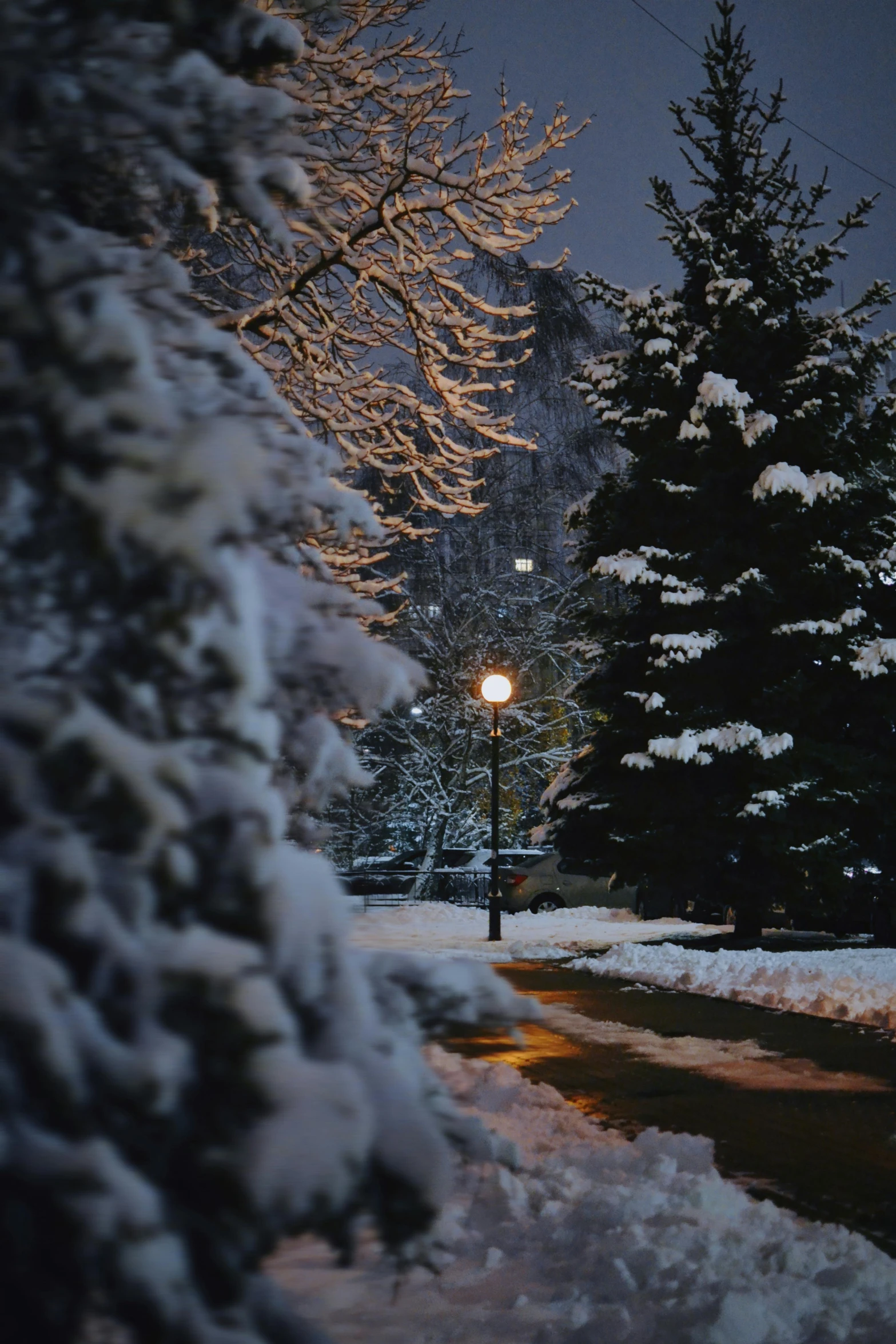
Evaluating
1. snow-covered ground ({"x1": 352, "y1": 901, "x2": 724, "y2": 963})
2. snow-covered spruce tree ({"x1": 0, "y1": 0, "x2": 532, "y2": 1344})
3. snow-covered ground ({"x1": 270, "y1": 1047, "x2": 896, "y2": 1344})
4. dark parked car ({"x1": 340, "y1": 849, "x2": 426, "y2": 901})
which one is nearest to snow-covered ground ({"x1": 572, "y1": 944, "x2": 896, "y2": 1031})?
snow-covered ground ({"x1": 352, "y1": 901, "x2": 724, "y2": 963})

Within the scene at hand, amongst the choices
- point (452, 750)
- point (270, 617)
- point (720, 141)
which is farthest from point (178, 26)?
point (452, 750)

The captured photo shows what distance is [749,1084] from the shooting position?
23.9 feet

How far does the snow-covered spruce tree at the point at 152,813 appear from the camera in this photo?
5.60ft

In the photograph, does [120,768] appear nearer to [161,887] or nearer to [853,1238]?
[161,887]

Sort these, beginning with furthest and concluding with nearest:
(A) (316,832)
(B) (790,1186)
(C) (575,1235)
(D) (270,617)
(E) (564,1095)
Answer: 1. (E) (564,1095)
2. (B) (790,1186)
3. (C) (575,1235)
4. (A) (316,832)
5. (D) (270,617)

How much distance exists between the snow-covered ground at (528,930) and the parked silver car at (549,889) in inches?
15.2

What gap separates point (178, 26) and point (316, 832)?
184 cm

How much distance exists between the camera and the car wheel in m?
25.7

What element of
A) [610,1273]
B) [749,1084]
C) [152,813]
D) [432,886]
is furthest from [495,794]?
[152,813]

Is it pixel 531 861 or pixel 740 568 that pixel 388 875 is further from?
pixel 740 568

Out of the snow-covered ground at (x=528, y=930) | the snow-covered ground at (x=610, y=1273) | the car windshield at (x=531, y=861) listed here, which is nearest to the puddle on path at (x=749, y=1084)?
the snow-covered ground at (x=610, y=1273)

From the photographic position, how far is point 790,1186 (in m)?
5.00

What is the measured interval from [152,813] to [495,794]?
52.9 feet

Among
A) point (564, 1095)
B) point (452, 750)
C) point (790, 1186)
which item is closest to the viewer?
point (790, 1186)
